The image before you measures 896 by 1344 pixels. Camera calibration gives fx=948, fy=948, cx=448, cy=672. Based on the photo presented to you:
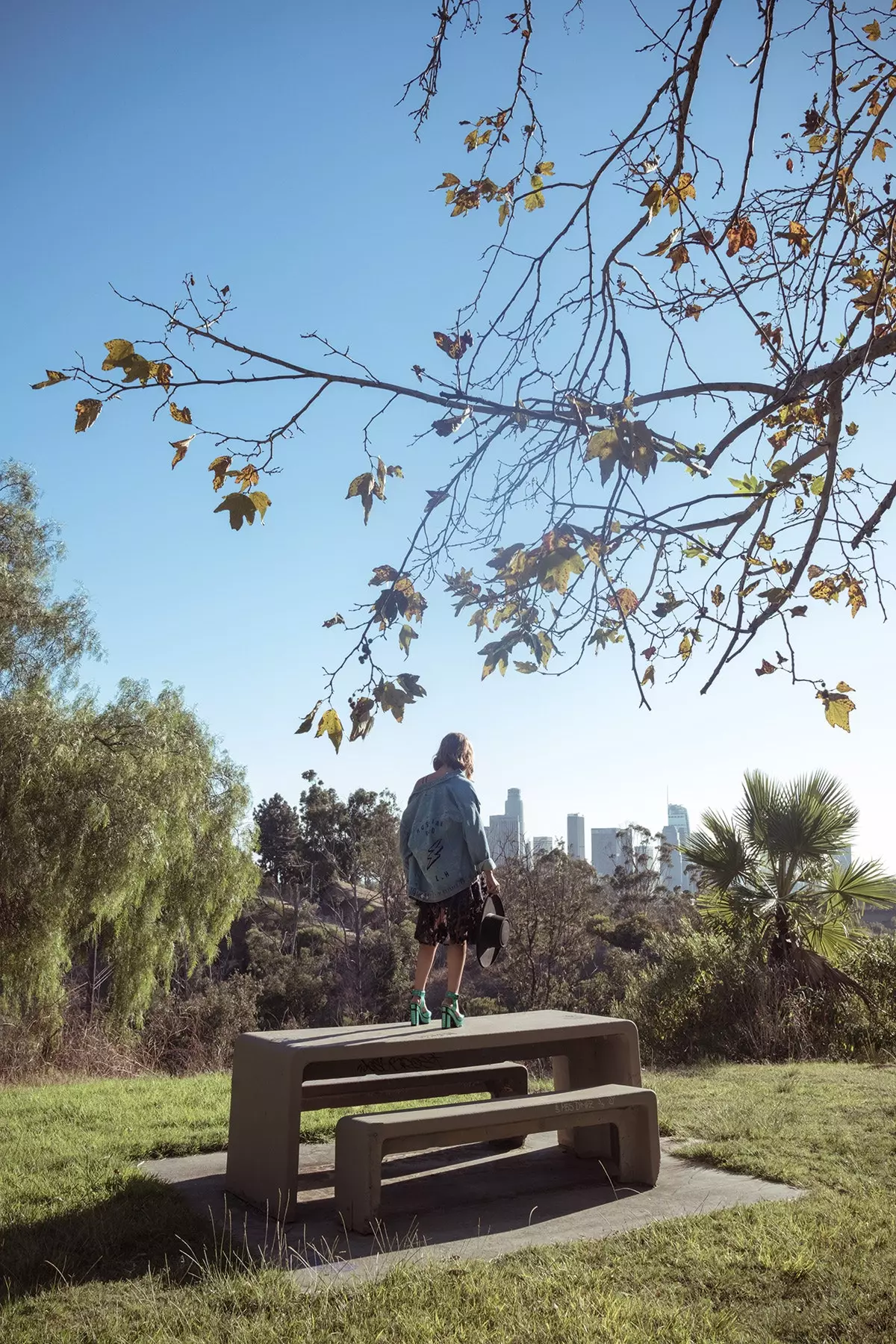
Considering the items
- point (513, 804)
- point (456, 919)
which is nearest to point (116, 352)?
point (456, 919)

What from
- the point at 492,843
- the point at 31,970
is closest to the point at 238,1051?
the point at 31,970

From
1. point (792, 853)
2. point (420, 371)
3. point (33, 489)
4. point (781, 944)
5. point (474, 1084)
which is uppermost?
point (33, 489)

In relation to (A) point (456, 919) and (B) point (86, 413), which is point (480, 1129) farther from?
(B) point (86, 413)

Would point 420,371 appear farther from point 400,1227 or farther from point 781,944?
point 781,944

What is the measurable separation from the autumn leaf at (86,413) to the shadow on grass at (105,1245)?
9.84ft

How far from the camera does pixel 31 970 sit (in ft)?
48.0

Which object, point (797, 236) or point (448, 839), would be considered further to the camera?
point (448, 839)

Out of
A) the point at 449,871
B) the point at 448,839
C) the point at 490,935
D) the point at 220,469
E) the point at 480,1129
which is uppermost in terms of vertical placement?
the point at 220,469

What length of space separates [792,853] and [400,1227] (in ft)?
30.5

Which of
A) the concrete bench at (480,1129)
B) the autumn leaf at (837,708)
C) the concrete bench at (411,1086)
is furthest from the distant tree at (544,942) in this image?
the autumn leaf at (837,708)

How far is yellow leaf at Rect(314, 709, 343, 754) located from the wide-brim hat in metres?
2.77

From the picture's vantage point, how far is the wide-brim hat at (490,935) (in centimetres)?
507

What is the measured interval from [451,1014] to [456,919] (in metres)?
0.51

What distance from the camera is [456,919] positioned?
17.7ft
